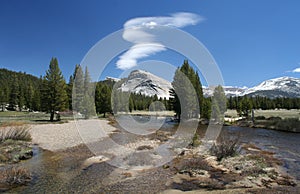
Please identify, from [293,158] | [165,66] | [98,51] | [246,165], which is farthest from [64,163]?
[293,158]

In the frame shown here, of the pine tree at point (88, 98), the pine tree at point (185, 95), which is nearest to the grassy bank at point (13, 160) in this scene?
the pine tree at point (88, 98)

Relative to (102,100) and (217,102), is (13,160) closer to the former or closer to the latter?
(217,102)

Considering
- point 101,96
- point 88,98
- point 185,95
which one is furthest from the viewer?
point 101,96

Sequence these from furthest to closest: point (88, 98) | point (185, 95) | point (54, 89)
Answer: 1. point (88, 98)
2. point (185, 95)
3. point (54, 89)

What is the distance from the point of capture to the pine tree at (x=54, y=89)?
135 ft

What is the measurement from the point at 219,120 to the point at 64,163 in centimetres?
3816

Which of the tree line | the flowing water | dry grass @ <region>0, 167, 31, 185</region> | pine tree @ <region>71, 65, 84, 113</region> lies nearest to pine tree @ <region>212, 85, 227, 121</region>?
the tree line

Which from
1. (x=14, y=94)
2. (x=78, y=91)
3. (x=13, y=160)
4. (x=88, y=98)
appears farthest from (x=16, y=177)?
(x=14, y=94)

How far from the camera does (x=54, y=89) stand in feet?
135

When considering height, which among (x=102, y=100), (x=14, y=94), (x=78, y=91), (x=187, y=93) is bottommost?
(x=102, y=100)

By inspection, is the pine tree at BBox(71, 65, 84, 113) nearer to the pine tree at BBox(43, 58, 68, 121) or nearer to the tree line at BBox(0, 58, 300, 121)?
the tree line at BBox(0, 58, 300, 121)

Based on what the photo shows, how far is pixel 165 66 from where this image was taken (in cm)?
2303

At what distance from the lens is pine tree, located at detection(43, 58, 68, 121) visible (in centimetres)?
4100

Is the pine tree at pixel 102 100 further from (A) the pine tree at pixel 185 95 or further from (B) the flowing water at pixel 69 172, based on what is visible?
(B) the flowing water at pixel 69 172
